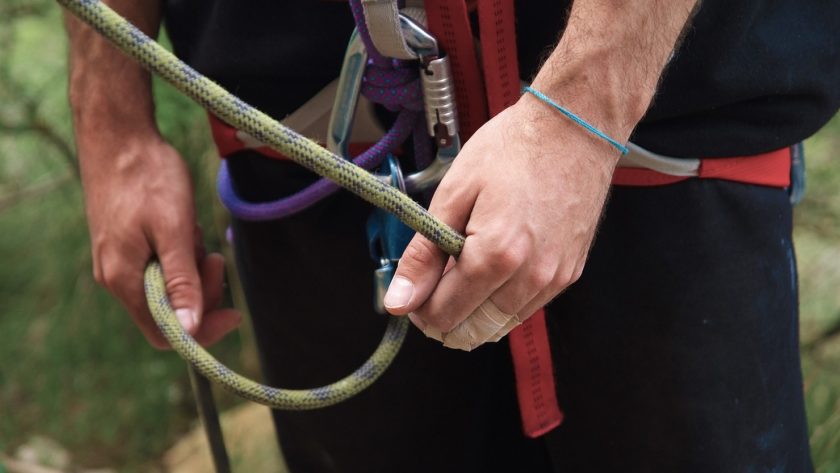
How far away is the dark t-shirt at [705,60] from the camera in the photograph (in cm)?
96

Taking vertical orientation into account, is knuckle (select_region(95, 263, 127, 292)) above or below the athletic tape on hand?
below

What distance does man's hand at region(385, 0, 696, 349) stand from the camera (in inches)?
31.7

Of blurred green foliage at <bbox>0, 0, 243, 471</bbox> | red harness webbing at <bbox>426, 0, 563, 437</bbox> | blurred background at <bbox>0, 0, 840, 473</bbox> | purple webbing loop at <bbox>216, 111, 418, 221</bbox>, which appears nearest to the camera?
red harness webbing at <bbox>426, 0, 563, 437</bbox>

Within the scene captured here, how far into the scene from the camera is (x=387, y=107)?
1016 millimetres

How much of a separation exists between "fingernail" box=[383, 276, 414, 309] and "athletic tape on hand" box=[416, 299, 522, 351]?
0.06 metres

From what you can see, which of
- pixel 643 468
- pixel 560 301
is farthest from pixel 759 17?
pixel 643 468

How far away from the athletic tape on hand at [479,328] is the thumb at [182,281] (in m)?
0.40

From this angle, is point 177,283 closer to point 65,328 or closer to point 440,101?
point 440,101

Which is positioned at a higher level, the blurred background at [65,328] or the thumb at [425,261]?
the thumb at [425,261]

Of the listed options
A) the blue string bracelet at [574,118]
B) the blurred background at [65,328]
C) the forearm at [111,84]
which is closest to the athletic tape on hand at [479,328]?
the blue string bracelet at [574,118]

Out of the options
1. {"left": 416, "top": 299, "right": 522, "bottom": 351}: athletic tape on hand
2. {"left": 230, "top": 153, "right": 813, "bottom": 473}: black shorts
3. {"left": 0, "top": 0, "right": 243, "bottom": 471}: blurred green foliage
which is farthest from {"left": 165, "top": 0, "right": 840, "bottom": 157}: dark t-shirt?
{"left": 0, "top": 0, "right": 243, "bottom": 471}: blurred green foliage

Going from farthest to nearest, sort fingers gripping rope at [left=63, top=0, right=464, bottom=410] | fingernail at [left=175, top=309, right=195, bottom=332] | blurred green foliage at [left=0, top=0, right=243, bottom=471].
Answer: blurred green foliage at [left=0, top=0, right=243, bottom=471] < fingernail at [left=175, top=309, right=195, bottom=332] < fingers gripping rope at [left=63, top=0, right=464, bottom=410]

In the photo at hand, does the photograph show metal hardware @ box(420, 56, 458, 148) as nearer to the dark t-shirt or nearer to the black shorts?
the dark t-shirt

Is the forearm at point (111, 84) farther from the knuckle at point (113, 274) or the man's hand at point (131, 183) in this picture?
the knuckle at point (113, 274)
